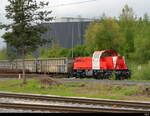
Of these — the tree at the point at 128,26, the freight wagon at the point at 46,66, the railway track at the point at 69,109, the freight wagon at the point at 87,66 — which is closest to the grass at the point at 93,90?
the railway track at the point at 69,109

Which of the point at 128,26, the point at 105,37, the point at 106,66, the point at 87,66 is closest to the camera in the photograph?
the point at 106,66

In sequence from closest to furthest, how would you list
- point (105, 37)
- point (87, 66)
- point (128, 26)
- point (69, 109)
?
point (69, 109), point (87, 66), point (105, 37), point (128, 26)

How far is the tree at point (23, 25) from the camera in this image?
3175cm

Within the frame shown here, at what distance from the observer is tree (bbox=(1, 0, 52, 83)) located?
3175cm

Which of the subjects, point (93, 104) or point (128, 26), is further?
point (128, 26)

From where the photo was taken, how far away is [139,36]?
61125 mm

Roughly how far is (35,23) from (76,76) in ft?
44.2

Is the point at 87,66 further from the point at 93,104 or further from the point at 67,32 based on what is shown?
the point at 67,32

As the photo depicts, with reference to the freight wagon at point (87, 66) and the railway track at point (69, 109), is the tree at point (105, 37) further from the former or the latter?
the railway track at point (69, 109)

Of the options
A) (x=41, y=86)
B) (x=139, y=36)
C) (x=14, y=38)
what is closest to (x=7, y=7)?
(x=14, y=38)

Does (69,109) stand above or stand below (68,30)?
below

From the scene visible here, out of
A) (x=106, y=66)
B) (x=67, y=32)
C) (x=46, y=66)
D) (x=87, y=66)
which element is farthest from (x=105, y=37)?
(x=67, y=32)

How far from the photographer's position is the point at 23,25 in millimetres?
31766

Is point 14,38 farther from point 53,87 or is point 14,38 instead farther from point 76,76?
point 76,76
